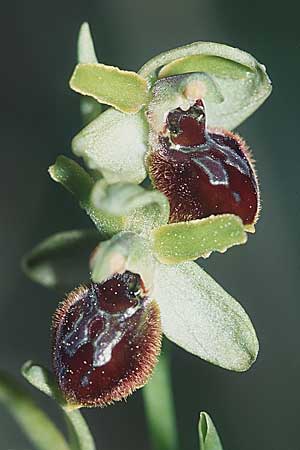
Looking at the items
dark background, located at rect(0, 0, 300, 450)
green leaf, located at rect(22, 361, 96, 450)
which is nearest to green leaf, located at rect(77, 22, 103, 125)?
green leaf, located at rect(22, 361, 96, 450)

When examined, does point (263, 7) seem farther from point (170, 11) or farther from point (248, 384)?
point (248, 384)

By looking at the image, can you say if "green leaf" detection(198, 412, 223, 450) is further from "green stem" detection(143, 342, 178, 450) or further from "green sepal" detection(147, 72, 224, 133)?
"green sepal" detection(147, 72, 224, 133)

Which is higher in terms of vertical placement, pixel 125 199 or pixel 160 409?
pixel 125 199

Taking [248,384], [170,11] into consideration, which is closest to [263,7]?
[170,11]

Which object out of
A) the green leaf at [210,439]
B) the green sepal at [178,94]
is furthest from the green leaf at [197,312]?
the green sepal at [178,94]

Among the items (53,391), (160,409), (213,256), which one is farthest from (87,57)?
(213,256)

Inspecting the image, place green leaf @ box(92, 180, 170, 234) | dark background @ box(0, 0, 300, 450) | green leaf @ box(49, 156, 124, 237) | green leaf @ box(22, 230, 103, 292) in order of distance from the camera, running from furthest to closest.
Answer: dark background @ box(0, 0, 300, 450) < green leaf @ box(22, 230, 103, 292) < green leaf @ box(49, 156, 124, 237) < green leaf @ box(92, 180, 170, 234)

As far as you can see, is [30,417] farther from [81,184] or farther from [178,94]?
[178,94]
